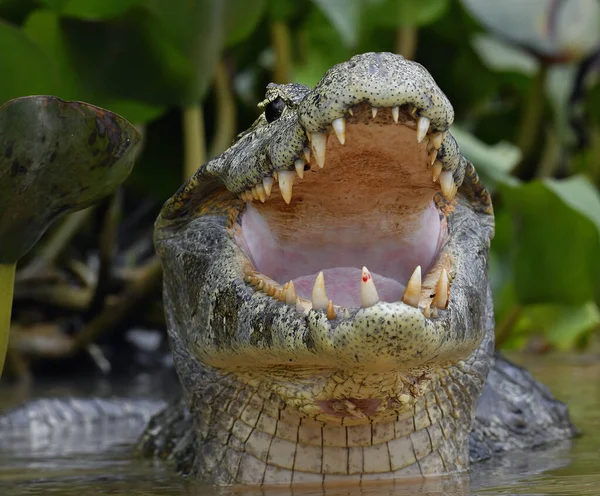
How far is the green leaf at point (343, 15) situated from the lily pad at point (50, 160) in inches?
83.0

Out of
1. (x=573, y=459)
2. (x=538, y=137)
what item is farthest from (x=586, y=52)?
(x=573, y=459)

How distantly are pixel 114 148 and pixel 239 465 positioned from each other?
747mm

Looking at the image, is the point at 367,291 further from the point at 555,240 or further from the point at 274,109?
the point at 555,240

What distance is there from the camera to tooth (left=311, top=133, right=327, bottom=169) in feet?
6.58

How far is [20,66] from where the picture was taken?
352cm

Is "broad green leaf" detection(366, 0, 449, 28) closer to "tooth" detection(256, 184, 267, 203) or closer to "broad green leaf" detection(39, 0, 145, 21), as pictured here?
"broad green leaf" detection(39, 0, 145, 21)

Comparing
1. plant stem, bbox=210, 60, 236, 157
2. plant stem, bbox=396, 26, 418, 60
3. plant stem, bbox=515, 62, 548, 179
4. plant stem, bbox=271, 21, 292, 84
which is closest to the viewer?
plant stem, bbox=210, 60, 236, 157

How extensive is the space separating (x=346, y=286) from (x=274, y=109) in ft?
1.34

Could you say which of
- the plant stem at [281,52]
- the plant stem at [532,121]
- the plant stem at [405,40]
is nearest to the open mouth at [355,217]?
the plant stem at [281,52]

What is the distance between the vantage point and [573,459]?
269 cm

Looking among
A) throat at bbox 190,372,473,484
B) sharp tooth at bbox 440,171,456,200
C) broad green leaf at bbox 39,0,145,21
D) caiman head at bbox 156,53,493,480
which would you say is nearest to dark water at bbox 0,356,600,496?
throat at bbox 190,372,473,484

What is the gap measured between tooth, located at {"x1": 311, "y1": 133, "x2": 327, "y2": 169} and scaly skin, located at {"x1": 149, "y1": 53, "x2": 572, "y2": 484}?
3 centimetres

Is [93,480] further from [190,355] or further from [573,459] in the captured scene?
[573,459]

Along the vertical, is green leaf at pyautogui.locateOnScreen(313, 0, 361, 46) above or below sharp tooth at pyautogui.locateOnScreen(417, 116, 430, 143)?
above
